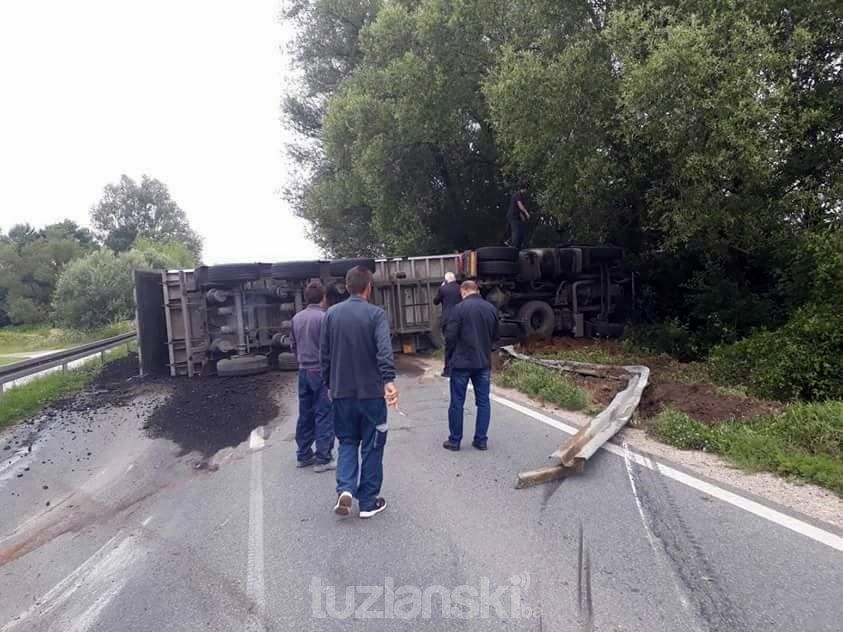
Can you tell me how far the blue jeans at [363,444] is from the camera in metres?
4.67

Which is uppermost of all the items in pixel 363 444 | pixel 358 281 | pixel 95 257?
pixel 95 257

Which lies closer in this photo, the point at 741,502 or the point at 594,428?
the point at 741,502

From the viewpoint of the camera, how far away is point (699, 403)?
7.34 m

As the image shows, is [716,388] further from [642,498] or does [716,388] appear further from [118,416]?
[118,416]

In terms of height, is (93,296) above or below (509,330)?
above

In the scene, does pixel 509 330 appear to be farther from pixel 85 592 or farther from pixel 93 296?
pixel 93 296

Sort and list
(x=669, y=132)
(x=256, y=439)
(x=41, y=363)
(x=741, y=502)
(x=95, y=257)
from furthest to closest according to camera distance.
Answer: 1. (x=95, y=257)
2. (x=41, y=363)
3. (x=669, y=132)
4. (x=256, y=439)
5. (x=741, y=502)

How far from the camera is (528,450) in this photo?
20.0 ft

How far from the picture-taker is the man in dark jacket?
247 inches

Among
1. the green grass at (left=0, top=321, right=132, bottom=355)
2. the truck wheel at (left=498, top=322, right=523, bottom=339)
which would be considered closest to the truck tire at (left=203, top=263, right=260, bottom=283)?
the truck wheel at (left=498, top=322, right=523, bottom=339)

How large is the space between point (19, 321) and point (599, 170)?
160 ft

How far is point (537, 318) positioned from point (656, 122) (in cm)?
436

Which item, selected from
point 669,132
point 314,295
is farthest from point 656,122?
point 314,295

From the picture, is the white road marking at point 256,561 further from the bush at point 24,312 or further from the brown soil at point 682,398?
the bush at point 24,312
